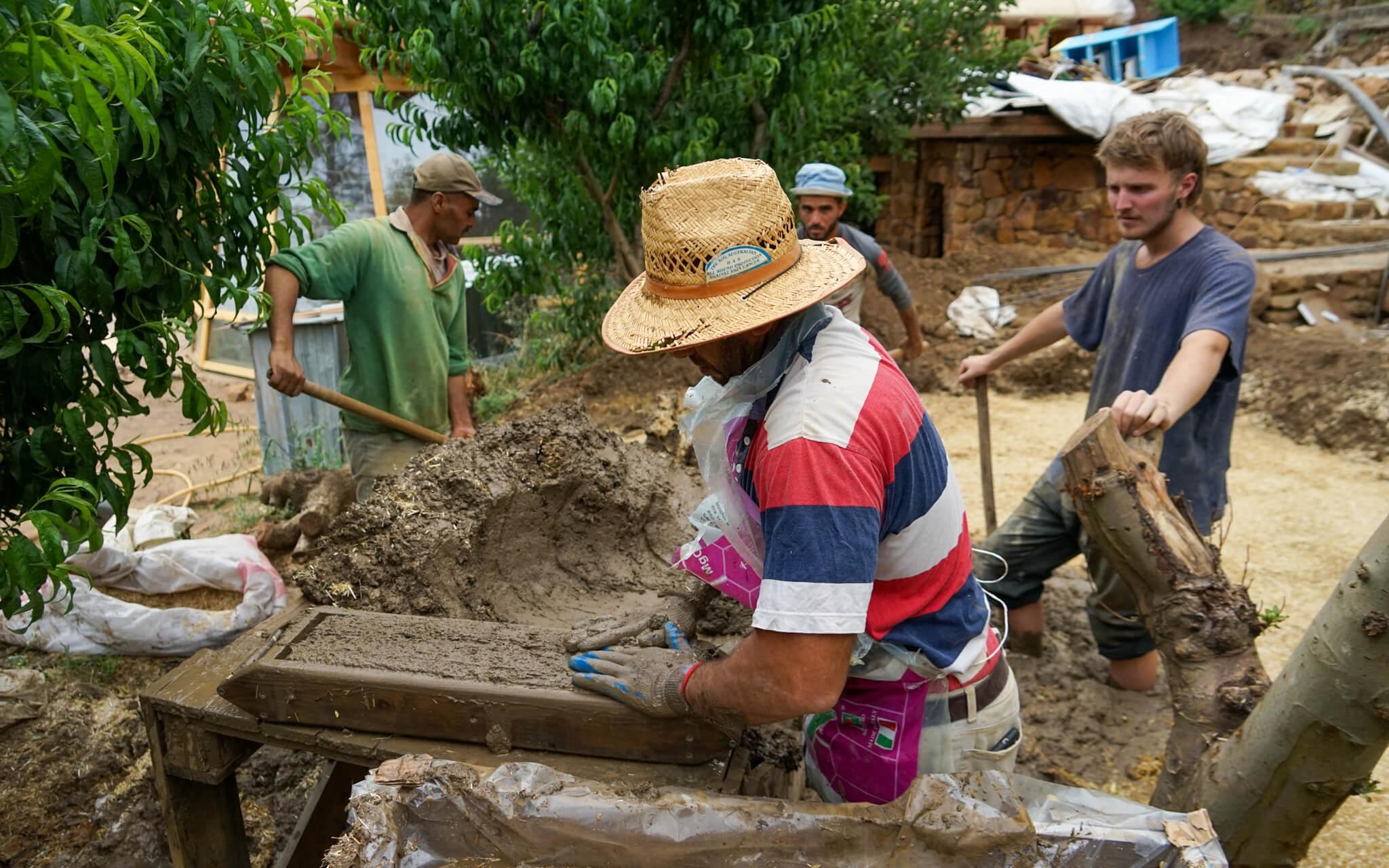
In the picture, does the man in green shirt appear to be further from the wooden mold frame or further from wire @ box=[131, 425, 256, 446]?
wire @ box=[131, 425, 256, 446]

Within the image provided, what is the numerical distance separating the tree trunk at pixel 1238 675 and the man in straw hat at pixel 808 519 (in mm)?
585

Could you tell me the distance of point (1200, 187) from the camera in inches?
122

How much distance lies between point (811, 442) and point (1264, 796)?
1.47 m

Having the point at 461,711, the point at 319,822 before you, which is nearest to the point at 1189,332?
the point at 461,711

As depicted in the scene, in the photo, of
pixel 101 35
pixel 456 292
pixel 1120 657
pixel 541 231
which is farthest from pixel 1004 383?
pixel 101 35

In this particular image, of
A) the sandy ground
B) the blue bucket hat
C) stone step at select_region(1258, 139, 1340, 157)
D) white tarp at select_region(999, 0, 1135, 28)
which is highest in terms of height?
white tarp at select_region(999, 0, 1135, 28)

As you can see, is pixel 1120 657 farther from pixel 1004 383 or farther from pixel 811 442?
pixel 1004 383

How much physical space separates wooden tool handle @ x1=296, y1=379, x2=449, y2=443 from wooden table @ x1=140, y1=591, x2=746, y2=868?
1.04 m

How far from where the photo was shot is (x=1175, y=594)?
2438 mm

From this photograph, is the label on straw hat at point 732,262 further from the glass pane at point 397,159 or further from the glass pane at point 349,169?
the glass pane at point 349,169

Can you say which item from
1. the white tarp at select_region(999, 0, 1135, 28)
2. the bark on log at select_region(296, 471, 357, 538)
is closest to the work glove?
the bark on log at select_region(296, 471, 357, 538)

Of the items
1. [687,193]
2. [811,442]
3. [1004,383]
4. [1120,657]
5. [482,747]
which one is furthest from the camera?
[1004,383]

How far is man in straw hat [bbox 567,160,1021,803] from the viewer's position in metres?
1.52

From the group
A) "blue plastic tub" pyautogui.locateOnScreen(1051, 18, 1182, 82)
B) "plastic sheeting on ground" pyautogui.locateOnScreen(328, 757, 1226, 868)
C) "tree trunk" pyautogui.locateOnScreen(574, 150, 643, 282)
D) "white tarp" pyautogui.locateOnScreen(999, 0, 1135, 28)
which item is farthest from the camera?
"white tarp" pyautogui.locateOnScreen(999, 0, 1135, 28)
